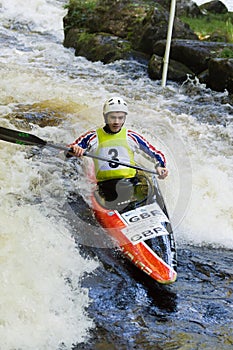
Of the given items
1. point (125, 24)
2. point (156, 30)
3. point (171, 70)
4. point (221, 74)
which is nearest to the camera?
point (221, 74)

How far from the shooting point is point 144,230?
366 cm

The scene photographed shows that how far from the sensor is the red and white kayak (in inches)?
135

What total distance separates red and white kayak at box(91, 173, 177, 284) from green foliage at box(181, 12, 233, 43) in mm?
6144

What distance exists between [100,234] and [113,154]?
2.54ft

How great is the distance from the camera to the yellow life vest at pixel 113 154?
4.11 m

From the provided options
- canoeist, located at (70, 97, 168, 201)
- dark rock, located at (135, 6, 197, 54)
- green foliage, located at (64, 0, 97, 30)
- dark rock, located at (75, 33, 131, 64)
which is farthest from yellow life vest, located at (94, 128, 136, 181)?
green foliage, located at (64, 0, 97, 30)

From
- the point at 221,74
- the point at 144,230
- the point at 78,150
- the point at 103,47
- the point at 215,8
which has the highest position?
the point at 215,8

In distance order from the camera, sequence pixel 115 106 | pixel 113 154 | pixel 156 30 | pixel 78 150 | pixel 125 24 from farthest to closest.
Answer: pixel 125 24
pixel 156 30
pixel 113 154
pixel 115 106
pixel 78 150

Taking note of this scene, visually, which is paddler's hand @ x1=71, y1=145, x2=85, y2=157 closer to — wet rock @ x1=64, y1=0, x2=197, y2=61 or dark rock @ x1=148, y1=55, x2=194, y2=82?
dark rock @ x1=148, y1=55, x2=194, y2=82

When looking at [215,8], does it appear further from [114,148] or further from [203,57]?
[114,148]

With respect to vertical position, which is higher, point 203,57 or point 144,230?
point 203,57

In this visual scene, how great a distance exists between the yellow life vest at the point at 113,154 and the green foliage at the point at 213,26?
19.2ft

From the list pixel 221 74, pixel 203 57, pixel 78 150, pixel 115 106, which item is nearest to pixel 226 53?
pixel 203 57

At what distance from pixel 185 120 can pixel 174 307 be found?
3.93 m
